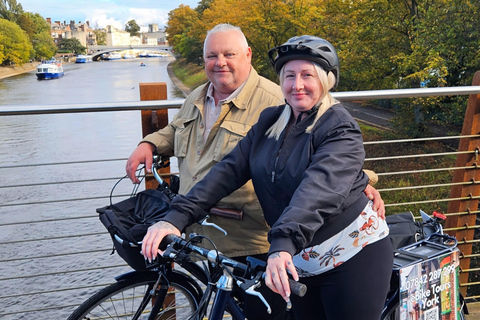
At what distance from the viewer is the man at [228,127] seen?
224 centimetres

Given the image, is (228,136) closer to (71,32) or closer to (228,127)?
(228,127)

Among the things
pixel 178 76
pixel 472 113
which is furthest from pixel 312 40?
pixel 178 76

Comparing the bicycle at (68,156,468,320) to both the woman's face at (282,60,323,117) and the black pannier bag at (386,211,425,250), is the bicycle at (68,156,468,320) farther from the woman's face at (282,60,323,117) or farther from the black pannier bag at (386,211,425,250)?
the woman's face at (282,60,323,117)

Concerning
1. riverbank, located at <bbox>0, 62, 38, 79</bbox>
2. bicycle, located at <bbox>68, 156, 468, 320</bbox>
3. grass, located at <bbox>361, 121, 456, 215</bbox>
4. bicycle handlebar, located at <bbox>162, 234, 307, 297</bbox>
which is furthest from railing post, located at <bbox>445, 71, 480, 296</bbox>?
riverbank, located at <bbox>0, 62, 38, 79</bbox>

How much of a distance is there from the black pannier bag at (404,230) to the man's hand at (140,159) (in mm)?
1054

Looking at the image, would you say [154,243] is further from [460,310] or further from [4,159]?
[4,159]

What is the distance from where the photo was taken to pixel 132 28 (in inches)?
5531

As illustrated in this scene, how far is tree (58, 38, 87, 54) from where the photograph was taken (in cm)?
10837

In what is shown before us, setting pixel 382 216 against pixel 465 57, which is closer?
pixel 382 216

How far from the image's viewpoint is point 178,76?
2208 inches

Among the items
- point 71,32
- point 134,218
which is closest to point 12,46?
point 71,32

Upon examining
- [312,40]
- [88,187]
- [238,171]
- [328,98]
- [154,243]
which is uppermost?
[312,40]

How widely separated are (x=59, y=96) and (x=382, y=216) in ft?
132

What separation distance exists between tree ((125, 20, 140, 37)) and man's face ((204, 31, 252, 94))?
144316 mm
